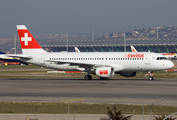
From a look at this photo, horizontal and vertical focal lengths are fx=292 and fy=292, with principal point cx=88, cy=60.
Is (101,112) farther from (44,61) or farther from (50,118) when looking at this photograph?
(44,61)

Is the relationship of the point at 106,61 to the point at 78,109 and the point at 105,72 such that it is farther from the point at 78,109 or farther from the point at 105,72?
the point at 78,109

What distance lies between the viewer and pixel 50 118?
1752cm

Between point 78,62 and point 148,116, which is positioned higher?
point 78,62

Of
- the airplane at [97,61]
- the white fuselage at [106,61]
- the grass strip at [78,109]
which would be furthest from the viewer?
the white fuselage at [106,61]

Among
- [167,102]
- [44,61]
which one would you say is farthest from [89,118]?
[44,61]

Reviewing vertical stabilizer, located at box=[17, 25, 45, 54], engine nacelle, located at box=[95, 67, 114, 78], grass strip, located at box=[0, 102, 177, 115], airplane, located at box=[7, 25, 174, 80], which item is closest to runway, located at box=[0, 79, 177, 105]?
grass strip, located at box=[0, 102, 177, 115]

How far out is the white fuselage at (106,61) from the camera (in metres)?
46.0

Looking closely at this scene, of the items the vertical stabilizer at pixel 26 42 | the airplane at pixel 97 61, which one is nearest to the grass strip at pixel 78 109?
the airplane at pixel 97 61

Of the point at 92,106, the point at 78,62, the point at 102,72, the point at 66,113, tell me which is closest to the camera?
the point at 66,113

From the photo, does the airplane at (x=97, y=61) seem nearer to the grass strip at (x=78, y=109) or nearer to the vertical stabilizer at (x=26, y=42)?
the vertical stabilizer at (x=26, y=42)

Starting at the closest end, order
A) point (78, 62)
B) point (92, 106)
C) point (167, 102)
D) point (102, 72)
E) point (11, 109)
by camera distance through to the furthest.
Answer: point (11, 109) < point (92, 106) < point (167, 102) < point (102, 72) < point (78, 62)

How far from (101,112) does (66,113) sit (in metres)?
2.28

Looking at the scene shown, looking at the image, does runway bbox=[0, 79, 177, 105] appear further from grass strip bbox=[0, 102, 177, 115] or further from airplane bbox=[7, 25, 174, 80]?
airplane bbox=[7, 25, 174, 80]

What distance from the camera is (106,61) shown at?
47844mm
